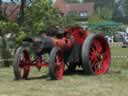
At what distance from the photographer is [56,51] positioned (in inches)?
514

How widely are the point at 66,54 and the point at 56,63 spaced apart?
1.16 m

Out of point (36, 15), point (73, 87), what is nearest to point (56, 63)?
point (73, 87)

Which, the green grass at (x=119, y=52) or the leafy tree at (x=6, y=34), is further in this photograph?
the green grass at (x=119, y=52)

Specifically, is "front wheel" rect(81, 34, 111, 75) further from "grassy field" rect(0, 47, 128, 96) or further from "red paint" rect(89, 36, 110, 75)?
"grassy field" rect(0, 47, 128, 96)

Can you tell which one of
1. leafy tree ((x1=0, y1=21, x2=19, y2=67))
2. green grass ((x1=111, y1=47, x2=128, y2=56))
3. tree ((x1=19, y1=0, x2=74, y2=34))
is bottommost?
green grass ((x1=111, y1=47, x2=128, y2=56))

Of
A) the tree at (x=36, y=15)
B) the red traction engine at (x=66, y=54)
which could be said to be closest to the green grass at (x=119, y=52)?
the tree at (x=36, y=15)

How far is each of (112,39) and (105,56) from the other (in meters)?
48.8

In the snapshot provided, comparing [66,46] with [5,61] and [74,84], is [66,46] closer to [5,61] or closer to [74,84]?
[74,84]

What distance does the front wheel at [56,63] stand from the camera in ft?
41.9

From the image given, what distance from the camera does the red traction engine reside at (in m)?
13.3

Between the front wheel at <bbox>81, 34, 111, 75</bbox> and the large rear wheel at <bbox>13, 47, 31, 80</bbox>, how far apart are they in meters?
1.62

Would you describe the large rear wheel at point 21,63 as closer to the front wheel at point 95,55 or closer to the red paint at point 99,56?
the front wheel at point 95,55

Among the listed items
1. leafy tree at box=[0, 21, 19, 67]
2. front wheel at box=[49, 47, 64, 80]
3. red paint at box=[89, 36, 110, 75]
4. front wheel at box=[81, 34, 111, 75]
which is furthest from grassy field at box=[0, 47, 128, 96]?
leafy tree at box=[0, 21, 19, 67]

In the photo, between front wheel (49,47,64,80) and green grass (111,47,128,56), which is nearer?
front wheel (49,47,64,80)
